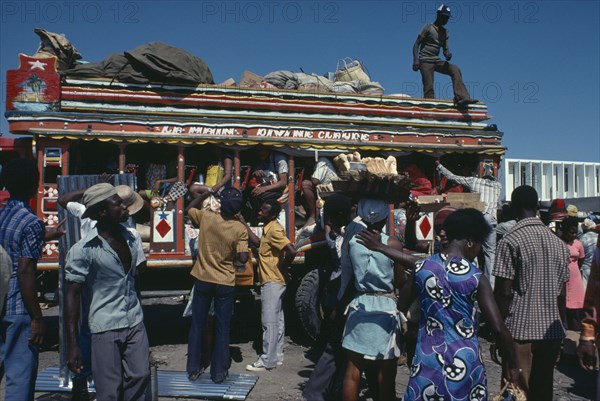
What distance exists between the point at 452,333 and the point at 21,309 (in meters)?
2.73

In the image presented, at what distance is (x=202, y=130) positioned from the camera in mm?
7039

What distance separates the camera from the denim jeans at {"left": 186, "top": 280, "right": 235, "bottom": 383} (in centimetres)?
569

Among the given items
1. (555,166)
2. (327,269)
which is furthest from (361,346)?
(555,166)

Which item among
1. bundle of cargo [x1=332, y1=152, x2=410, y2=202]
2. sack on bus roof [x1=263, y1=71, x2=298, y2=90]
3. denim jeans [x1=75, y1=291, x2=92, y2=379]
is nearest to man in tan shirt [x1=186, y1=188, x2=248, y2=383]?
denim jeans [x1=75, y1=291, x2=92, y2=379]

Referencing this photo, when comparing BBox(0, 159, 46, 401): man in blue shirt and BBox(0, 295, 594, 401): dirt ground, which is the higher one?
BBox(0, 159, 46, 401): man in blue shirt

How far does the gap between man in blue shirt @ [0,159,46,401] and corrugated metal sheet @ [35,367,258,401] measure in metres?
1.81

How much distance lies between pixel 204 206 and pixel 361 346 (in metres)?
3.70

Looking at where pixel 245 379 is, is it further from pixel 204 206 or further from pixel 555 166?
pixel 555 166

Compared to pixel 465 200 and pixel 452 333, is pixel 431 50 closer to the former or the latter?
pixel 465 200

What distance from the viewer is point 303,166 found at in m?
8.16

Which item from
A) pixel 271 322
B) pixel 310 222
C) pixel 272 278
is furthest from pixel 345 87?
pixel 271 322

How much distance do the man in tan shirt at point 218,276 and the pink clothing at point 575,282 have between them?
4238mm

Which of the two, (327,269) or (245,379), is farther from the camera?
(327,269)

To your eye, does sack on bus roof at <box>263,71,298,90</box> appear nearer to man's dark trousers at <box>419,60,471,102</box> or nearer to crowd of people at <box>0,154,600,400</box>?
man's dark trousers at <box>419,60,471,102</box>
